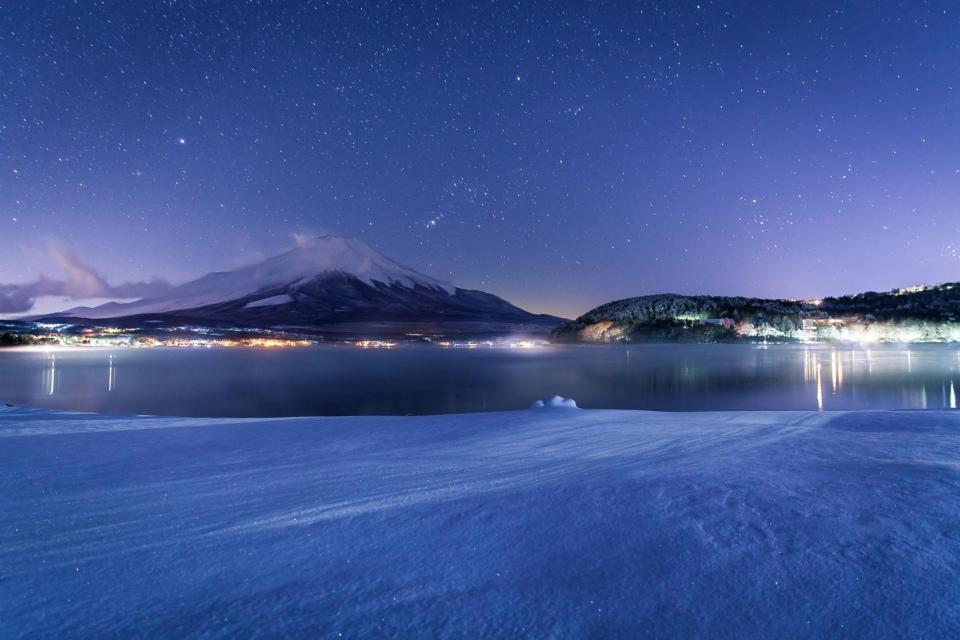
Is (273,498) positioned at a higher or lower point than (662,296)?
lower

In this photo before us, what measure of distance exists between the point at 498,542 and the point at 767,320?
17204 centimetres

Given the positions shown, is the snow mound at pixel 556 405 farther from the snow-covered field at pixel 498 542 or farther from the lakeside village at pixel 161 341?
the lakeside village at pixel 161 341

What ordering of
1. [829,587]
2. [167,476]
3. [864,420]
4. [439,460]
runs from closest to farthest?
[829,587]
[167,476]
[439,460]
[864,420]

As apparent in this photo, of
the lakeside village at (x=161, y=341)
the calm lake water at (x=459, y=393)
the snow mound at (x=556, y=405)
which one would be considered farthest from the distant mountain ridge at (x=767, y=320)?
the snow mound at (x=556, y=405)

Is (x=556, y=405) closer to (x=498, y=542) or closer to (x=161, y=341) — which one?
(x=498, y=542)

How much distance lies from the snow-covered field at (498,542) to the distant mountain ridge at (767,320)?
490ft

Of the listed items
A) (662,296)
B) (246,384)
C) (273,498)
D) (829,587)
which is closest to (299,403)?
(246,384)

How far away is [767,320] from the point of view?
502 feet

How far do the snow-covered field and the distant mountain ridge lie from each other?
149m

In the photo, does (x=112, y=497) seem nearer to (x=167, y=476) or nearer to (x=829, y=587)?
(x=167, y=476)

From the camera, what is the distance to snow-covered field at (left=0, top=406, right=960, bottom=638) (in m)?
2.72

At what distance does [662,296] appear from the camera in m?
186

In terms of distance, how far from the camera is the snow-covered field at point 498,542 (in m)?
2.72

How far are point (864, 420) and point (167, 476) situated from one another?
395 inches
